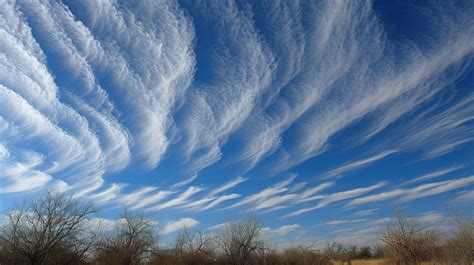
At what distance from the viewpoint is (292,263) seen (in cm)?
6359

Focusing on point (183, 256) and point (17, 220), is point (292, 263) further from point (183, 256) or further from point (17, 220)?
point (17, 220)

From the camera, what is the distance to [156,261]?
47.0 metres

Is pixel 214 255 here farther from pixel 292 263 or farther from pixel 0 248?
pixel 0 248

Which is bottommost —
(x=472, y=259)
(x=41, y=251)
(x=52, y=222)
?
(x=472, y=259)

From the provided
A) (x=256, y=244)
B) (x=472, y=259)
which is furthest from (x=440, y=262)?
(x=256, y=244)

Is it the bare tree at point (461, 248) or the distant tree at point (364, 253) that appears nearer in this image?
the bare tree at point (461, 248)

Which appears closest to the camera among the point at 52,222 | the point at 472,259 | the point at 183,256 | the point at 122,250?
the point at 472,259

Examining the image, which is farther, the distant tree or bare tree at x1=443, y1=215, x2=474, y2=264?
the distant tree

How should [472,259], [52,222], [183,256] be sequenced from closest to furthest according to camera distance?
[472,259]
[52,222]
[183,256]

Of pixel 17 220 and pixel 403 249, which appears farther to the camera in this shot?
pixel 403 249

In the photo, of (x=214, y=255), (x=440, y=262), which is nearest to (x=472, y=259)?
(x=440, y=262)

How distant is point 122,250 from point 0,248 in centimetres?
1317

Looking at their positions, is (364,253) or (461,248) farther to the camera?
(364,253)

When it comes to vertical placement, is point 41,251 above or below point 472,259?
above
